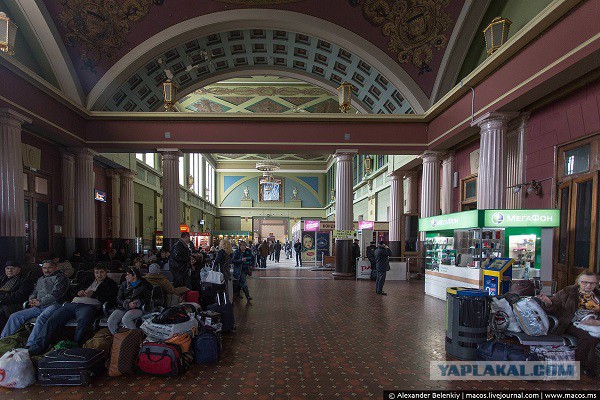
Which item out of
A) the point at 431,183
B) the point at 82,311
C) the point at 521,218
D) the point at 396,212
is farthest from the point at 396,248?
the point at 82,311

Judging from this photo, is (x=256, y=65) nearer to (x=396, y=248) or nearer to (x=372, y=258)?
(x=372, y=258)

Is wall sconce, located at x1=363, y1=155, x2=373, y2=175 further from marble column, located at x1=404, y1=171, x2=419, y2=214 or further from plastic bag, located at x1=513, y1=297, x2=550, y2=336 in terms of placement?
plastic bag, located at x1=513, y1=297, x2=550, y2=336

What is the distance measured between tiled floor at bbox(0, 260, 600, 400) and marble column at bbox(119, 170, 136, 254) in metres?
9.76

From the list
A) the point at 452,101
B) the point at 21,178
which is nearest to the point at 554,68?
the point at 452,101

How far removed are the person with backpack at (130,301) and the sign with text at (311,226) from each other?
13392 millimetres

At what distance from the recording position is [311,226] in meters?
18.4

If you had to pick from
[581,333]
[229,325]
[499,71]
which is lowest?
[229,325]

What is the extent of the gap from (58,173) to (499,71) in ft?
41.8

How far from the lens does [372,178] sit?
68.0 ft

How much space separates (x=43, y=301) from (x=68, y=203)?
24.5ft

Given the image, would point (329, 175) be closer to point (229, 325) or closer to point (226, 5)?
point (226, 5)

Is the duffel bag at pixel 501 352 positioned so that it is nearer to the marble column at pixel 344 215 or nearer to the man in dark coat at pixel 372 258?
the man in dark coat at pixel 372 258

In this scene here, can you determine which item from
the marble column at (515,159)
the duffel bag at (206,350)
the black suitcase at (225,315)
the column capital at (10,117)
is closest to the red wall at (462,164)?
the marble column at (515,159)

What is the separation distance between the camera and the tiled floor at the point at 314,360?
3.60 metres
